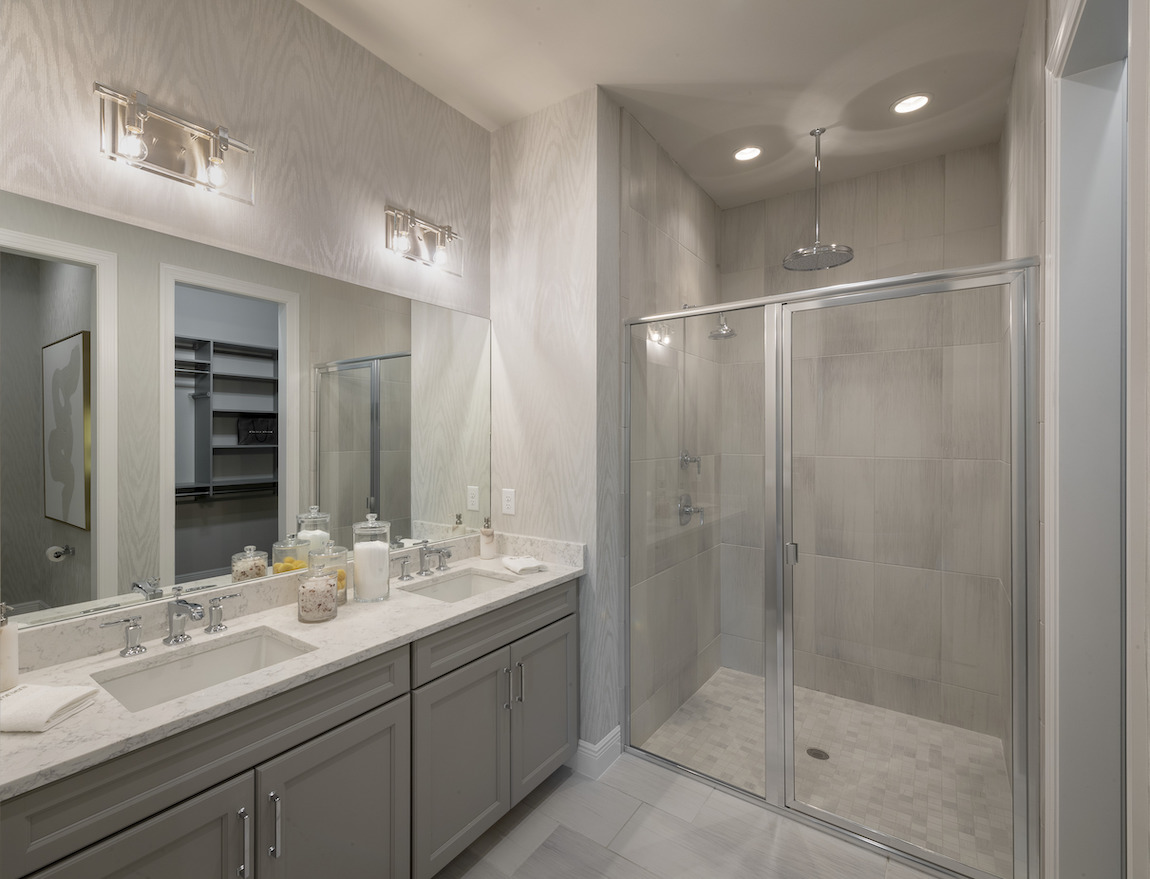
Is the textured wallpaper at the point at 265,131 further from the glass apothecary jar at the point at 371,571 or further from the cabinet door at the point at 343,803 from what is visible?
the cabinet door at the point at 343,803

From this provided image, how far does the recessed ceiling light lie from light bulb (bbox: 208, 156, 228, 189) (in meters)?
2.67

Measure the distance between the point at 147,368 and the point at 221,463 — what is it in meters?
0.34

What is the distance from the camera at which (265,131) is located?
71.4 inches

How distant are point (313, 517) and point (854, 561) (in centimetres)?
192

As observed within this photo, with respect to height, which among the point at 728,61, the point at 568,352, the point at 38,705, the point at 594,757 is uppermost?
the point at 728,61

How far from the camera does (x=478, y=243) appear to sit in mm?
2602

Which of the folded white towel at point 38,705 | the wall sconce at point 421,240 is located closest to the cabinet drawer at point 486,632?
the folded white towel at point 38,705

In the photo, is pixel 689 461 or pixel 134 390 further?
pixel 689 461

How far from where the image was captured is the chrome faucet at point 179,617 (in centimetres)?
149

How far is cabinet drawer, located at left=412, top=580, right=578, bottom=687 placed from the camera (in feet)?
5.47

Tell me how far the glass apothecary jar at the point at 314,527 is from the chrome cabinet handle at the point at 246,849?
851 millimetres

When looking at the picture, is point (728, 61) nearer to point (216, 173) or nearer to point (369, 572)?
point (216, 173)

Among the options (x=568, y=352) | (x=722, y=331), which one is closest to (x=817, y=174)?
(x=722, y=331)

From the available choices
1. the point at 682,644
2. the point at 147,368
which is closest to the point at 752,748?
the point at 682,644
